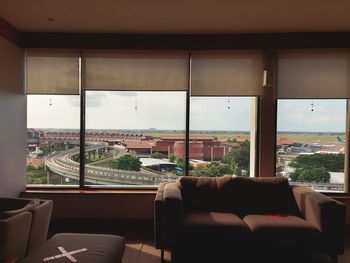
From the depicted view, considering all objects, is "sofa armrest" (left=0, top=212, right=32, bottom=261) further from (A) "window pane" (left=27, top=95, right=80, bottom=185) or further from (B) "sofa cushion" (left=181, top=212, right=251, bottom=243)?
(A) "window pane" (left=27, top=95, right=80, bottom=185)

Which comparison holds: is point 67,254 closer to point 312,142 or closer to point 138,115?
point 138,115

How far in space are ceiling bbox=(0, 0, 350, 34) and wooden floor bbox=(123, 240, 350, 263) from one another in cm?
266

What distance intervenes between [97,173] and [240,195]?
2048 millimetres

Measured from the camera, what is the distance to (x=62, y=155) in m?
4.13

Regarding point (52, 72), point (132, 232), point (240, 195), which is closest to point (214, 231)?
point (240, 195)

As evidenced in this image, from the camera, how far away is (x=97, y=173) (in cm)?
412

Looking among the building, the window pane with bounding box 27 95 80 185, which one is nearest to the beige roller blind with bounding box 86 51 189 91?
the building

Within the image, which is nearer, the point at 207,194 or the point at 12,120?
the point at 207,194

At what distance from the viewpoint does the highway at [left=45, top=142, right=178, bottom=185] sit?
161 inches

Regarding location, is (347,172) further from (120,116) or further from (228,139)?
(120,116)

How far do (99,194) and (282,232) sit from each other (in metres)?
2.38

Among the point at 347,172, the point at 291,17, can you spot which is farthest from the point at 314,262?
the point at 291,17

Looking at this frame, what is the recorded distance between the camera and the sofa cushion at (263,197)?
3314 mm

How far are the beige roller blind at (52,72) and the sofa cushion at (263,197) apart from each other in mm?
2603
